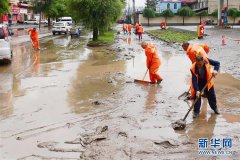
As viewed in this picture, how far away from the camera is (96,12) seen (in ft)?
90.8

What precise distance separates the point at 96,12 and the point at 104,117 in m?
20.5

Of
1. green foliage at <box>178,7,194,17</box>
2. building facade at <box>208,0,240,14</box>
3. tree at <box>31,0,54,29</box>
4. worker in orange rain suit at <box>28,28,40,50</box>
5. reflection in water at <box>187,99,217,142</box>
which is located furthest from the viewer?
building facade at <box>208,0,240,14</box>

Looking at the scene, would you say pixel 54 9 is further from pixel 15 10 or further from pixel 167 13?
pixel 167 13

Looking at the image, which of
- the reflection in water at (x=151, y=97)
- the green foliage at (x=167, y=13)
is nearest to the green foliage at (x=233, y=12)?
the green foliage at (x=167, y=13)

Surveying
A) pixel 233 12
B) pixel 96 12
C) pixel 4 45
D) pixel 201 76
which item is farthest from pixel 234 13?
pixel 201 76

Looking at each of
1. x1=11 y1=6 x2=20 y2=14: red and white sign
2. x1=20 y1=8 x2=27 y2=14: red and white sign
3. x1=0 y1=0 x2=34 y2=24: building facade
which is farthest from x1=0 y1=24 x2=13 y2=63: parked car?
x1=20 y1=8 x2=27 y2=14: red and white sign

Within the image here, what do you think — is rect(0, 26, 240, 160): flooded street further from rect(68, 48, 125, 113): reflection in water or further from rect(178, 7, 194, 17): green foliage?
rect(178, 7, 194, 17): green foliage

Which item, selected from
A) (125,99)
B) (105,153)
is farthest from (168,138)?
(125,99)

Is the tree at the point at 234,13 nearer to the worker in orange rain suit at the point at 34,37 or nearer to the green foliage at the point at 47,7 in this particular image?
the green foliage at the point at 47,7

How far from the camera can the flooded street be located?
6055 mm

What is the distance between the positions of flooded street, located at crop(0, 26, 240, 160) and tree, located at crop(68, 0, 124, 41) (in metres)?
13.9

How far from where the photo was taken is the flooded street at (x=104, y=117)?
6.05 metres

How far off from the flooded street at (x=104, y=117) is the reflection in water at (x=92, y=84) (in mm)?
25

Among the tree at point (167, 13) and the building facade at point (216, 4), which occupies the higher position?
the building facade at point (216, 4)
